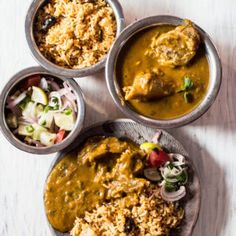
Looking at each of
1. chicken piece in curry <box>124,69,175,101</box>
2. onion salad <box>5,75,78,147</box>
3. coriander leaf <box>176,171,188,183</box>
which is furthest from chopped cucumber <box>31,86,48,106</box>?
coriander leaf <box>176,171,188,183</box>

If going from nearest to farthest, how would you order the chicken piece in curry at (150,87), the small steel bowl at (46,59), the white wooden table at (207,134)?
the chicken piece in curry at (150,87) → the small steel bowl at (46,59) → the white wooden table at (207,134)

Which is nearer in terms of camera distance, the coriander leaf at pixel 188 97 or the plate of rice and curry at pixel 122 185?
the coriander leaf at pixel 188 97

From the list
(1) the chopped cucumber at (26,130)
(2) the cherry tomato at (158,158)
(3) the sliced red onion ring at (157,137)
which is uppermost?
(1) the chopped cucumber at (26,130)

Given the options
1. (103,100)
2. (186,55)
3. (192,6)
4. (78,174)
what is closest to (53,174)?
(78,174)

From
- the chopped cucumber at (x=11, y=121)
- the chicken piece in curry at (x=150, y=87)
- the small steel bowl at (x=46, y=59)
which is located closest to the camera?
the chicken piece in curry at (x=150, y=87)

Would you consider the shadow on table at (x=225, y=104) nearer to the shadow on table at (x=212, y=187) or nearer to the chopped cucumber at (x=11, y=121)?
the shadow on table at (x=212, y=187)

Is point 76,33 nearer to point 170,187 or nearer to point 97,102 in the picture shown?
point 97,102

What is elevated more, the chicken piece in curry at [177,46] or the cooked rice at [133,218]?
the chicken piece in curry at [177,46]

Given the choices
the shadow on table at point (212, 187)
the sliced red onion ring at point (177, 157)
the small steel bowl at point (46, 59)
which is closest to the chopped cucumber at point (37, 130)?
the small steel bowl at point (46, 59)
